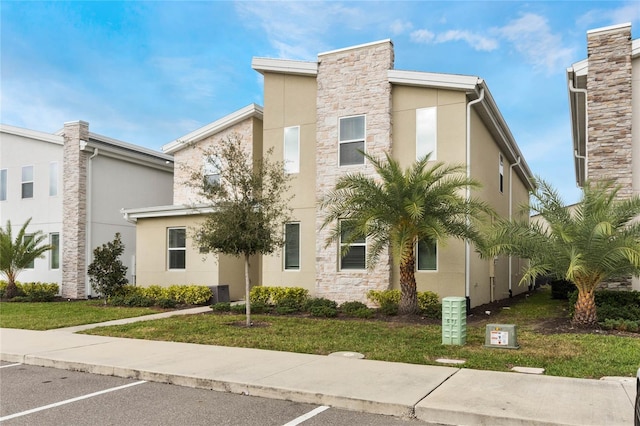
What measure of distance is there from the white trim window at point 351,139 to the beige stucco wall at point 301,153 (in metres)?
1.06

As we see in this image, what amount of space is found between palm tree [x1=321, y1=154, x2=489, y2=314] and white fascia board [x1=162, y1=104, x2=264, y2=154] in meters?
8.03

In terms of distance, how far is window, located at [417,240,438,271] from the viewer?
15.2 metres

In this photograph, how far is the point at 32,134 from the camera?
23953mm

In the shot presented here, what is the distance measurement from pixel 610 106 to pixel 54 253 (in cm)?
2228

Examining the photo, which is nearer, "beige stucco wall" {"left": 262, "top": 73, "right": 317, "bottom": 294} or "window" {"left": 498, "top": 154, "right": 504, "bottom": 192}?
"beige stucco wall" {"left": 262, "top": 73, "right": 317, "bottom": 294}

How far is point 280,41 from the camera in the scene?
19.4 meters

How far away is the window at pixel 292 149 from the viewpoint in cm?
1752


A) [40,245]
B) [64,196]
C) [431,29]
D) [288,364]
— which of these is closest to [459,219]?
[431,29]

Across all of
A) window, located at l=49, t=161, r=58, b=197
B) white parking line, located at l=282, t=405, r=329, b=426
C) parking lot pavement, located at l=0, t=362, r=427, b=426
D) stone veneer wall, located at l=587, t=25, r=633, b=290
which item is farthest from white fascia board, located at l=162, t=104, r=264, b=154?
white parking line, located at l=282, t=405, r=329, b=426

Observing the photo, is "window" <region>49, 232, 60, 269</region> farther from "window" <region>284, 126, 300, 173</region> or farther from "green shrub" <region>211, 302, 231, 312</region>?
"window" <region>284, 126, 300, 173</region>

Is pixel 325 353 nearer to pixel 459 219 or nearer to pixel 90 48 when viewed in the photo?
pixel 459 219

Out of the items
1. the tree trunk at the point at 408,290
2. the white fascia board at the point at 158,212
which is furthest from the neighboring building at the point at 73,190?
the tree trunk at the point at 408,290

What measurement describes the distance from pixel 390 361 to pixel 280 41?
47.1 ft

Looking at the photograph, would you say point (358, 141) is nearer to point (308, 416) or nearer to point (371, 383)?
point (371, 383)
